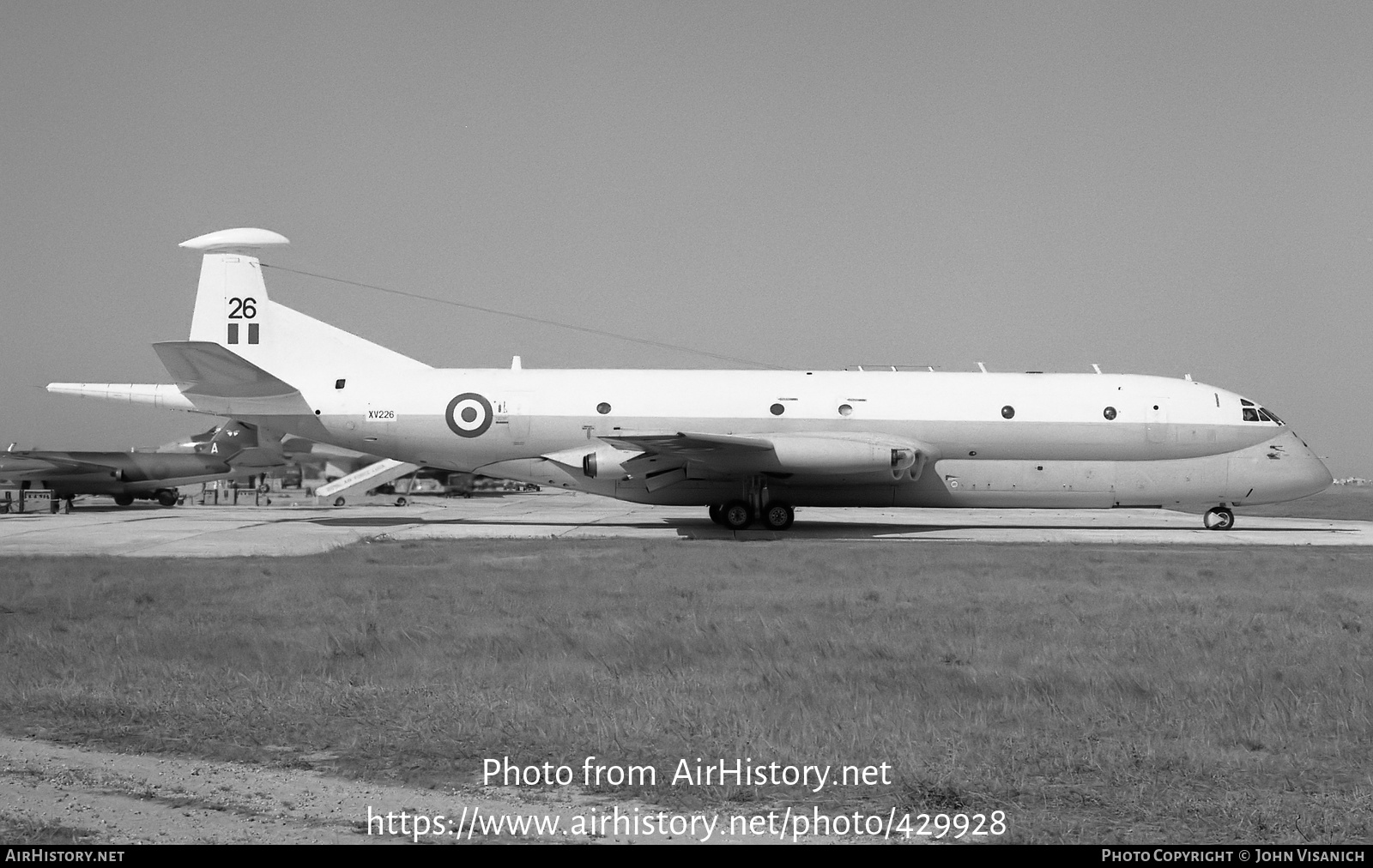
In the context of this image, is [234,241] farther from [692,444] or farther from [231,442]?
[231,442]

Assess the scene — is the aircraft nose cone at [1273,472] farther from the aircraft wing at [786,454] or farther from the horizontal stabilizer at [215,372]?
the horizontal stabilizer at [215,372]

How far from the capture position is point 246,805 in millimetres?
5156

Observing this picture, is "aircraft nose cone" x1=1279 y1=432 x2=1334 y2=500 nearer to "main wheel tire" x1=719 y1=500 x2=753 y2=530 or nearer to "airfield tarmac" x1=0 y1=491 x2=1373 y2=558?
"airfield tarmac" x1=0 y1=491 x2=1373 y2=558

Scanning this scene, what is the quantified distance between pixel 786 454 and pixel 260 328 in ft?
42.0

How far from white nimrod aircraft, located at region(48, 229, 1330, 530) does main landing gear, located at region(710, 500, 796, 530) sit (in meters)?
0.04

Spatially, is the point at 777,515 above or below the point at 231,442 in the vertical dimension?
below

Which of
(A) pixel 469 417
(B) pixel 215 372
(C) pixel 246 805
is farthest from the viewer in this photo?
(A) pixel 469 417

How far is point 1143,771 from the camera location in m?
5.78

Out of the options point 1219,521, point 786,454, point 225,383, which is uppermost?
point 225,383

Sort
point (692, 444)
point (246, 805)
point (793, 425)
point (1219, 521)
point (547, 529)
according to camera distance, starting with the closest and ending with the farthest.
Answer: point (246, 805) → point (692, 444) → point (793, 425) → point (547, 529) → point (1219, 521)

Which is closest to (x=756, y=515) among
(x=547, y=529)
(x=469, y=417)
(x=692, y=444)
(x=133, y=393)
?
(x=692, y=444)

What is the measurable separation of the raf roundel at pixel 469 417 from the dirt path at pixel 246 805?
18476 mm

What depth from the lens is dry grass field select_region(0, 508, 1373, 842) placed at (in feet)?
18.3
